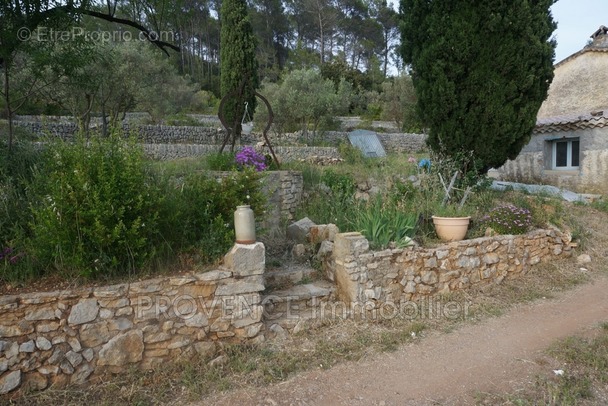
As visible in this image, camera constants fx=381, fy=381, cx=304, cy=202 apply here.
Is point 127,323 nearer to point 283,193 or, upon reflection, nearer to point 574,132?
point 283,193

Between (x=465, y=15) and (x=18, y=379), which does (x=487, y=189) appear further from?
(x=18, y=379)

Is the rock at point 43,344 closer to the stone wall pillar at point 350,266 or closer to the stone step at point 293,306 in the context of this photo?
the stone step at point 293,306

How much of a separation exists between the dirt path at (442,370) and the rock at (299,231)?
2166 mm

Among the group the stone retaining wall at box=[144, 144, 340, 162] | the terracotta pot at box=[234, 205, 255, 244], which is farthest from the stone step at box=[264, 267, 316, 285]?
the stone retaining wall at box=[144, 144, 340, 162]

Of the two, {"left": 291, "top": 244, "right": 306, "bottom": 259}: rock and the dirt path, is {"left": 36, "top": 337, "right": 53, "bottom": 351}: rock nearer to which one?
the dirt path

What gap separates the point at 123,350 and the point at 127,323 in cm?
21

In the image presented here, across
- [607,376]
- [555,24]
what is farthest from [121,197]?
[555,24]

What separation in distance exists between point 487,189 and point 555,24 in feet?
10.5

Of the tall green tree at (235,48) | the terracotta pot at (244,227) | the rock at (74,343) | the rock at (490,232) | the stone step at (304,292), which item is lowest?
the stone step at (304,292)

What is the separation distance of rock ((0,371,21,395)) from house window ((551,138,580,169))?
13352 mm

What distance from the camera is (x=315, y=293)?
13.5 feet

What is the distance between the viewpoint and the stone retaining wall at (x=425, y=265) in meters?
4.19

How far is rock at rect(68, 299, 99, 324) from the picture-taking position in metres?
2.93

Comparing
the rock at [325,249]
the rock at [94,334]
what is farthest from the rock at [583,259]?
the rock at [94,334]
